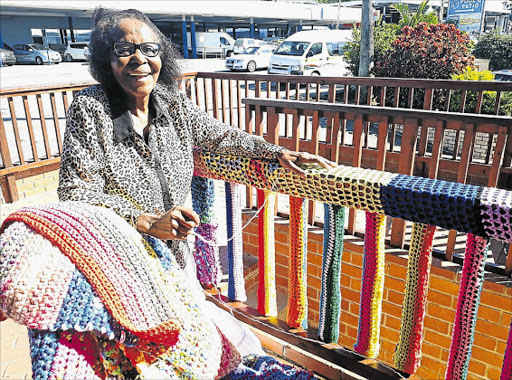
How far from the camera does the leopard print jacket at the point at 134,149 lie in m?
1.49

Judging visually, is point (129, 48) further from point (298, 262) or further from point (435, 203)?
point (435, 203)

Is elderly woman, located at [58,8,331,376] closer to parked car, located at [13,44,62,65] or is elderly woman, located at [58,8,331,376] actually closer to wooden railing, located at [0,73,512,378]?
wooden railing, located at [0,73,512,378]

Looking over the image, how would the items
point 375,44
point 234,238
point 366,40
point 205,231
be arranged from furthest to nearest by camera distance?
point 375,44, point 366,40, point 205,231, point 234,238

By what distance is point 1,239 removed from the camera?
1.22 metres

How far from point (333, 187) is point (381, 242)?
0.97 ft

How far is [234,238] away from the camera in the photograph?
2152 mm

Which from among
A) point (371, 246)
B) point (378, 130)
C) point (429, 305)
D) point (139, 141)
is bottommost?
point (429, 305)

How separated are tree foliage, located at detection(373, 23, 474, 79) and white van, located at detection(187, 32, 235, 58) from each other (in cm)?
2660

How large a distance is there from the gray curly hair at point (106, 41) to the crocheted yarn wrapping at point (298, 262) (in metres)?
0.91

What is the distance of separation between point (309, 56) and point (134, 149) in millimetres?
16451

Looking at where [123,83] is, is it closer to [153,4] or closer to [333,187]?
[333,187]

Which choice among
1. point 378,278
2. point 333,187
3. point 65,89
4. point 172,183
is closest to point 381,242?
point 378,278

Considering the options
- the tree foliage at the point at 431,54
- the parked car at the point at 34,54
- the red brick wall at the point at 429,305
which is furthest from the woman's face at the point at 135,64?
the parked car at the point at 34,54

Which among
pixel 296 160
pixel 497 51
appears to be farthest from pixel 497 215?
pixel 497 51
